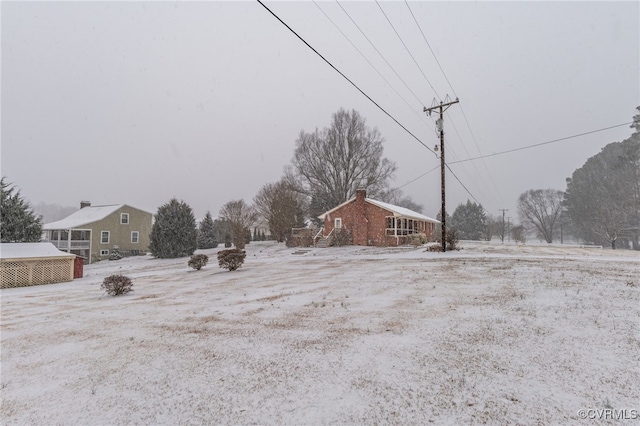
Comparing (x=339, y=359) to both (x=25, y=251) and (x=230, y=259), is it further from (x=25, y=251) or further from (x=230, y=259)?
(x=25, y=251)

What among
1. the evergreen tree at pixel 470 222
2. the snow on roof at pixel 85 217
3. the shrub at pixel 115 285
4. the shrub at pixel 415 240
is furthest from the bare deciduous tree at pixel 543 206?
the snow on roof at pixel 85 217

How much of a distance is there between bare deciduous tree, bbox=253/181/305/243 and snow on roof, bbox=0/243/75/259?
24.1 meters

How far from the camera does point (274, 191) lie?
40.6m

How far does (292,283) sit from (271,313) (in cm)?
423

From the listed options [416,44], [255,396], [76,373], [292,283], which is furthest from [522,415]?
[416,44]

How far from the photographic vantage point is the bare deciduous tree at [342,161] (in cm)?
3831

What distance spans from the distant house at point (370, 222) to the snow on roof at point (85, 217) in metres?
25.8

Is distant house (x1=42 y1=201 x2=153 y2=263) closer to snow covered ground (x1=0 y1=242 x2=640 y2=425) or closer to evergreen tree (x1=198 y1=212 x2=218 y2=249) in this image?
evergreen tree (x1=198 y1=212 x2=218 y2=249)

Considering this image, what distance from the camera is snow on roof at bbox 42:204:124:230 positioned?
32.8m

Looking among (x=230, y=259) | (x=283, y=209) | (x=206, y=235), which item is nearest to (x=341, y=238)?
(x=283, y=209)

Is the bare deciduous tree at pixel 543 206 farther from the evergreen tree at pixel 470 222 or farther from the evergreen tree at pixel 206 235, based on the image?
the evergreen tree at pixel 206 235

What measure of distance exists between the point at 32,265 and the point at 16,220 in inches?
206

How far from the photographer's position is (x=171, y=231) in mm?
28641

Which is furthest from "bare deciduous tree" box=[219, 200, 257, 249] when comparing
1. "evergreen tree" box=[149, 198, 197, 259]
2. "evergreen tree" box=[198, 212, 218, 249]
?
"evergreen tree" box=[149, 198, 197, 259]
